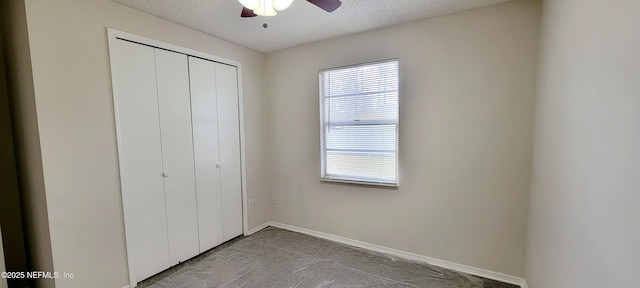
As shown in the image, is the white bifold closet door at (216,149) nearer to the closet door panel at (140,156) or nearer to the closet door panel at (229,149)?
the closet door panel at (229,149)

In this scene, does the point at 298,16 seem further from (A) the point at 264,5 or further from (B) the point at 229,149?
(B) the point at 229,149

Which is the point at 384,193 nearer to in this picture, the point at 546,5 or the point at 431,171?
the point at 431,171

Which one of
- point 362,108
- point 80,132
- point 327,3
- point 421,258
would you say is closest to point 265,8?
point 327,3

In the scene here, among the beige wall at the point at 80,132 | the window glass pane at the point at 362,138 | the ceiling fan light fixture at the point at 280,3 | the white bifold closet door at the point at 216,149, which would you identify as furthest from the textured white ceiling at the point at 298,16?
the window glass pane at the point at 362,138

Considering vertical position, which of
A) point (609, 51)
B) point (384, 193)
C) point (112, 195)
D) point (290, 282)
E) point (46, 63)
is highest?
point (46, 63)

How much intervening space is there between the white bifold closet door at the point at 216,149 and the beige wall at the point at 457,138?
49.1 inches

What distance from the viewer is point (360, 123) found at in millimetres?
2801

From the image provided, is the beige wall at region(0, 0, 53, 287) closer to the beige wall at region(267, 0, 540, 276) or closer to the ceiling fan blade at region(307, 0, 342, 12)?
the ceiling fan blade at region(307, 0, 342, 12)

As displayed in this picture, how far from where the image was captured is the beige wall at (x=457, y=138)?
2055mm

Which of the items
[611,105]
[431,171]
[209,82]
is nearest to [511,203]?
[431,171]

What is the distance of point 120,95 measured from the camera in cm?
204

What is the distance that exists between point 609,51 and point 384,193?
200 cm

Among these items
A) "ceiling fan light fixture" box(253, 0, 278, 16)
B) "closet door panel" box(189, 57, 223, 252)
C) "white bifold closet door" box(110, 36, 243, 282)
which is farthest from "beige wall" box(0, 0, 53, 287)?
"ceiling fan light fixture" box(253, 0, 278, 16)

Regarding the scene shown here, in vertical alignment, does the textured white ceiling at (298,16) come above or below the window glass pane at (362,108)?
above
